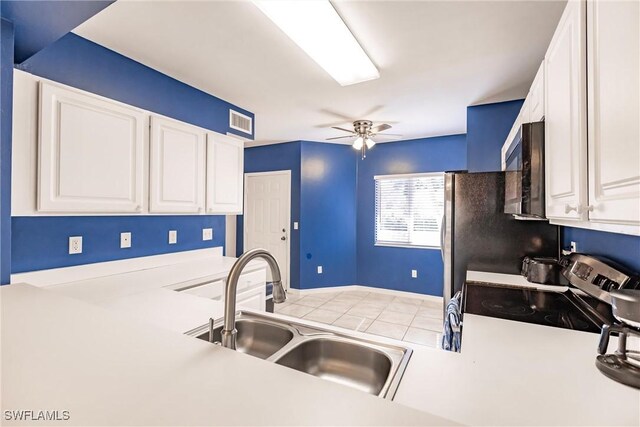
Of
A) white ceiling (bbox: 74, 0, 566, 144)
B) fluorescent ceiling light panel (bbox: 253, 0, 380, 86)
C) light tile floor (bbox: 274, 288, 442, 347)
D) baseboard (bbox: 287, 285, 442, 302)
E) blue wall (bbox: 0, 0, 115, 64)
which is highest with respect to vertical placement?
white ceiling (bbox: 74, 0, 566, 144)

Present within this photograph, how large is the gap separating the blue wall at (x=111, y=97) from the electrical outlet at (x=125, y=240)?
3cm

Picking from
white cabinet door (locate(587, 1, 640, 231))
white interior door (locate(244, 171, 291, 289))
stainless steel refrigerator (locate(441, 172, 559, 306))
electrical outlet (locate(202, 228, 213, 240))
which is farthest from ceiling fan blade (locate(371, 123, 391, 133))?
white cabinet door (locate(587, 1, 640, 231))

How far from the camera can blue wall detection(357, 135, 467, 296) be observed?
4.21 meters

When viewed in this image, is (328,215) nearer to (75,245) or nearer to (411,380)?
(75,245)

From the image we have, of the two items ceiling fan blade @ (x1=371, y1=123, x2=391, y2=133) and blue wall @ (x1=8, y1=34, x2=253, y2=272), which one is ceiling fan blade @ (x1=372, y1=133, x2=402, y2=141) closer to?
ceiling fan blade @ (x1=371, y1=123, x2=391, y2=133)

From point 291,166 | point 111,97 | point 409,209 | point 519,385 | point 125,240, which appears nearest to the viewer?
point 519,385

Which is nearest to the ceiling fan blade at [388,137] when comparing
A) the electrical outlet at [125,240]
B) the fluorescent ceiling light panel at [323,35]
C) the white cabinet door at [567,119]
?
the fluorescent ceiling light panel at [323,35]

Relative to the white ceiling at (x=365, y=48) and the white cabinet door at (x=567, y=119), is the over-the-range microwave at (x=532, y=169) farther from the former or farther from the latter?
the white ceiling at (x=365, y=48)

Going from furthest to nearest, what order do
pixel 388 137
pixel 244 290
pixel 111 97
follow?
pixel 388 137 → pixel 244 290 → pixel 111 97

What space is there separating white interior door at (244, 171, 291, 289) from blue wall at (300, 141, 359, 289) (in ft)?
1.03

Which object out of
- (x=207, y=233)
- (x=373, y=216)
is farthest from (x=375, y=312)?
(x=207, y=233)

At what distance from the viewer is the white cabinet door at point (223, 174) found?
2551 millimetres

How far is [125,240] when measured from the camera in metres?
2.19

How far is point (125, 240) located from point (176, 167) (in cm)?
67
